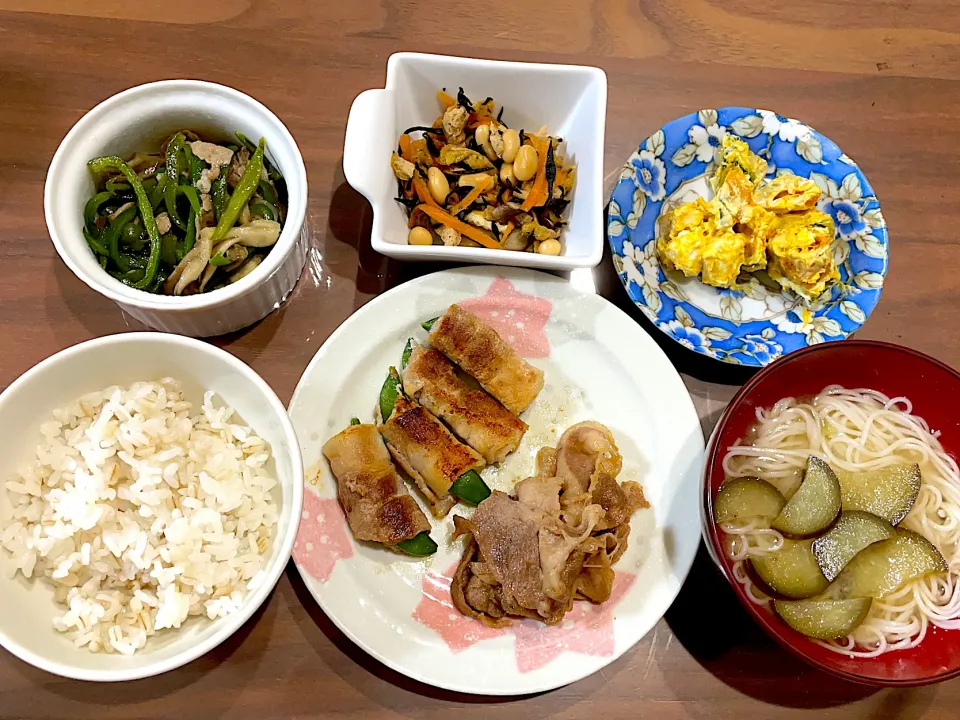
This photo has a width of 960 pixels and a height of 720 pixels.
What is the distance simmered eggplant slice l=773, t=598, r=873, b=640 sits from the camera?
1402mm

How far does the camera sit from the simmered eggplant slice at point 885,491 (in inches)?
58.3

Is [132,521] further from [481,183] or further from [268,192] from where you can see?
[481,183]

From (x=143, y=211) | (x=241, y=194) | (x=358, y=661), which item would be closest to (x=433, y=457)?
(x=358, y=661)

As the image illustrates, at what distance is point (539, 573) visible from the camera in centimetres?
154

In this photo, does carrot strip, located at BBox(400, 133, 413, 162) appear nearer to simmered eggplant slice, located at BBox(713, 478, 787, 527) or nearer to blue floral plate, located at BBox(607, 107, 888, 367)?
blue floral plate, located at BBox(607, 107, 888, 367)

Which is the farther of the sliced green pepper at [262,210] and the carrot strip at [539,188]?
the carrot strip at [539,188]

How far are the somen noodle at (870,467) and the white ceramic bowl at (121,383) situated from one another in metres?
0.91

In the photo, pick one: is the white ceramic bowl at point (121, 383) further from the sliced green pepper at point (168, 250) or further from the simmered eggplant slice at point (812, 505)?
the simmered eggplant slice at point (812, 505)

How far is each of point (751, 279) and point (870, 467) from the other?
60 centimetres

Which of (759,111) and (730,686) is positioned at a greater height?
(759,111)

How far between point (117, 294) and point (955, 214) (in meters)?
2.19

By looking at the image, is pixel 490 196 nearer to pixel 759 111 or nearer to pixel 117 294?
pixel 759 111

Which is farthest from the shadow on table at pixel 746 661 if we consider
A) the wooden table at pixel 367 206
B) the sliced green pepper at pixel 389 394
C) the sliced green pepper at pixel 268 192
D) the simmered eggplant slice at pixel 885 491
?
the sliced green pepper at pixel 268 192

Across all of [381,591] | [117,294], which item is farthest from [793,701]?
[117,294]
